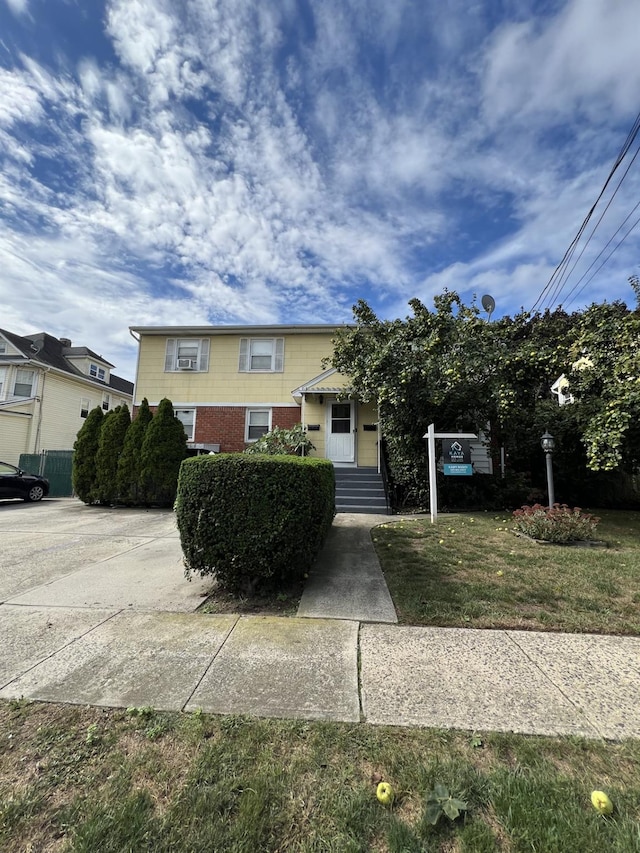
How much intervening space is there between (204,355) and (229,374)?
1.27 meters

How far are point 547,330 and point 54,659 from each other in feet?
42.4

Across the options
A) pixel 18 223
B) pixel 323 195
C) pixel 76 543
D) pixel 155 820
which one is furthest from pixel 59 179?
pixel 155 820

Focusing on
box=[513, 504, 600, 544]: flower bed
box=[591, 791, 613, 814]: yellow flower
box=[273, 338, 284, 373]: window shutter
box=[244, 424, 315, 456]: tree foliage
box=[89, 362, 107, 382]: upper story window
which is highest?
box=[89, 362, 107, 382]: upper story window

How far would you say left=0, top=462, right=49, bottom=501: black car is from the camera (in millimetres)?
11844

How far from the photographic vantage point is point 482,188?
9.06 metres

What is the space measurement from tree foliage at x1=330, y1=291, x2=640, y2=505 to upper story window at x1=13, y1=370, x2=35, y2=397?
1803 cm

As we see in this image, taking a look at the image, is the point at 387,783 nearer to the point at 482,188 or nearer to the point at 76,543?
the point at 76,543

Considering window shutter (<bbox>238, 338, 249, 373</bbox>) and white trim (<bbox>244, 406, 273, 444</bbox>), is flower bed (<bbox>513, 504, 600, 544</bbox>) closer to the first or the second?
white trim (<bbox>244, 406, 273, 444</bbox>)

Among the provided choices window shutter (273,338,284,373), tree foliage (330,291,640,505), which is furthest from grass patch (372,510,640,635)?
window shutter (273,338,284,373)

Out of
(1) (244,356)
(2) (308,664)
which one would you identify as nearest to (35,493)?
(1) (244,356)

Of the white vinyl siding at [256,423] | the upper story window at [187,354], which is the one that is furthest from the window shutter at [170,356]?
the white vinyl siding at [256,423]

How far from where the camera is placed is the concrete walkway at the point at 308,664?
2.23 meters

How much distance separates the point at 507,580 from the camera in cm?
453

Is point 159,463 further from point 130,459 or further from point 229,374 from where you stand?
point 229,374
